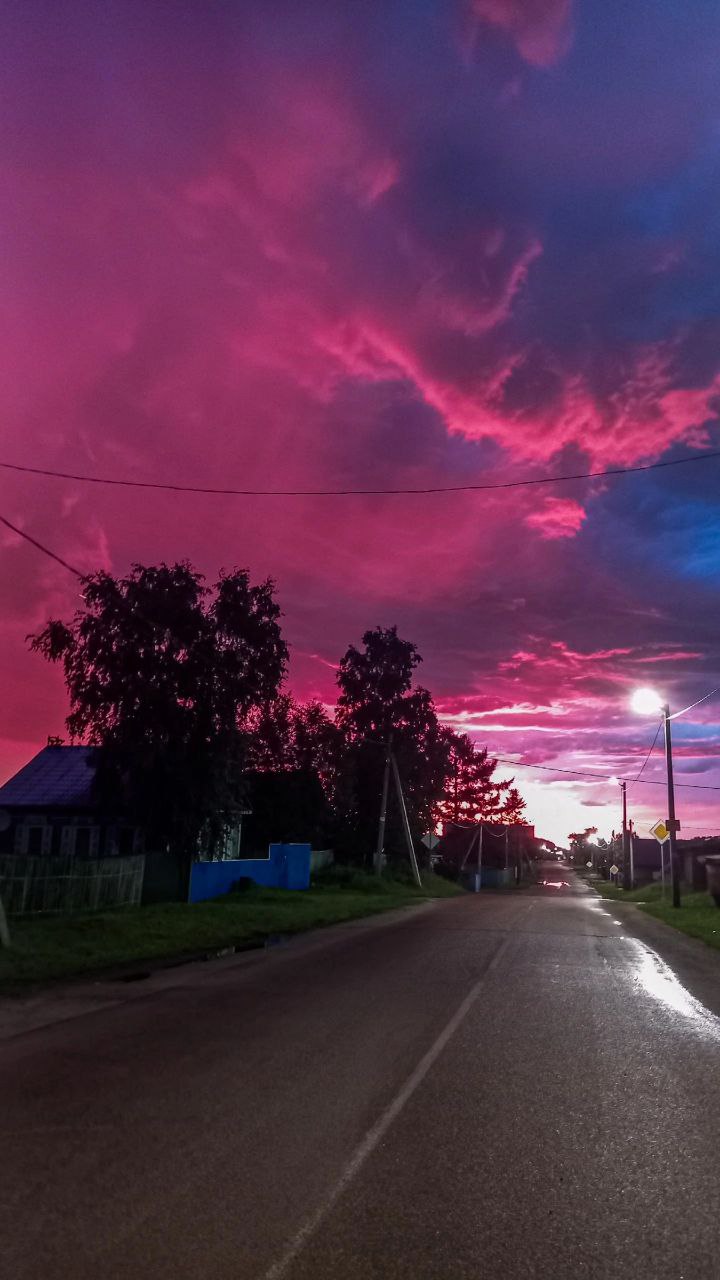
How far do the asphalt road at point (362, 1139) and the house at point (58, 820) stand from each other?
27.8 m

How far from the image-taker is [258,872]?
37.1m

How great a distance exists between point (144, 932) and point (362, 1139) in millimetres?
14043

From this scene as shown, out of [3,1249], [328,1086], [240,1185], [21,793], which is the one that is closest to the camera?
[3,1249]

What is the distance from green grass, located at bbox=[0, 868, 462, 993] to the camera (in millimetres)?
14320

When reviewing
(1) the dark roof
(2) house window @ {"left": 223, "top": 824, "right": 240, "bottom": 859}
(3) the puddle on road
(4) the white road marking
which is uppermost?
(1) the dark roof

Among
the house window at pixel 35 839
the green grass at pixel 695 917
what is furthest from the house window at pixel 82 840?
the green grass at pixel 695 917

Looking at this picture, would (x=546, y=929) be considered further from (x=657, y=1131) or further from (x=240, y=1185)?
(x=240, y=1185)

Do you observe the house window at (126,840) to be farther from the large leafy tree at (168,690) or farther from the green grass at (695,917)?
the green grass at (695,917)

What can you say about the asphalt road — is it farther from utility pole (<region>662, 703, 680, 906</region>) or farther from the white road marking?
utility pole (<region>662, 703, 680, 906</region>)

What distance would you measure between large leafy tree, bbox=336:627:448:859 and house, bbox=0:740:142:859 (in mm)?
25492

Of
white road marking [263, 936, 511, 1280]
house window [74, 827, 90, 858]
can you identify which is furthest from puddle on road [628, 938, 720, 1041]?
house window [74, 827, 90, 858]

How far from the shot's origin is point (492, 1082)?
289 inches

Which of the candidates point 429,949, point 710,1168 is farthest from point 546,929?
point 710,1168

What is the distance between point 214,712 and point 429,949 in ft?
46.6
